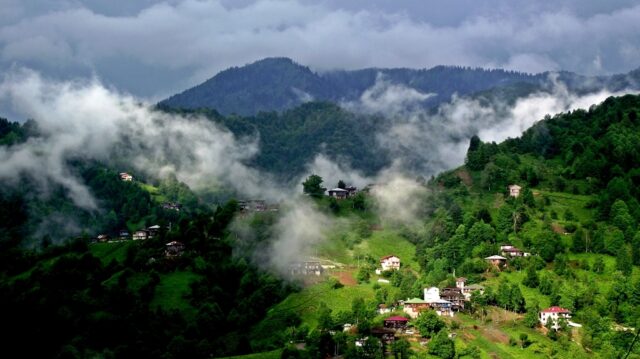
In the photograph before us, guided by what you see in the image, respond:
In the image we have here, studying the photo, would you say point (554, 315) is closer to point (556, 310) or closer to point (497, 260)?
point (556, 310)

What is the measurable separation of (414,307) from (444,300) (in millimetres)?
4796

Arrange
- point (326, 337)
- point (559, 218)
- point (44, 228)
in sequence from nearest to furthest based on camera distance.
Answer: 1. point (326, 337)
2. point (559, 218)
3. point (44, 228)

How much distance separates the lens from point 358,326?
4291 inches

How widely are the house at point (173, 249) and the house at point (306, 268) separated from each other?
20542 mm

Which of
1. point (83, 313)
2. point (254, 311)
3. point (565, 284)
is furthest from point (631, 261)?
point (83, 313)

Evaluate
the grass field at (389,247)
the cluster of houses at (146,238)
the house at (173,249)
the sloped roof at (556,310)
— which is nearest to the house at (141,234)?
the cluster of houses at (146,238)

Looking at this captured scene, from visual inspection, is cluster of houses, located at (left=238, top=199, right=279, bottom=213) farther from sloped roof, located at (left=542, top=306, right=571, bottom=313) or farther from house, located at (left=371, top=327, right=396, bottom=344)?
A: sloped roof, located at (left=542, top=306, right=571, bottom=313)

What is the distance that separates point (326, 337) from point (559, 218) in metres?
57.8

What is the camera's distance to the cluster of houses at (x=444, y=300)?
4592 inches

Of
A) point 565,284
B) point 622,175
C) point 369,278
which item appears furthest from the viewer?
point 622,175

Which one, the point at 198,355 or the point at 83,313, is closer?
the point at 198,355

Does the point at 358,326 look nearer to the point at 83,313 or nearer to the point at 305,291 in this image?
the point at 305,291

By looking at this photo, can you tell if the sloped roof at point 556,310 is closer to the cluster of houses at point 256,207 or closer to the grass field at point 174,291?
the grass field at point 174,291

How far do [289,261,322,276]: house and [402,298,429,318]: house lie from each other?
22055 millimetres
